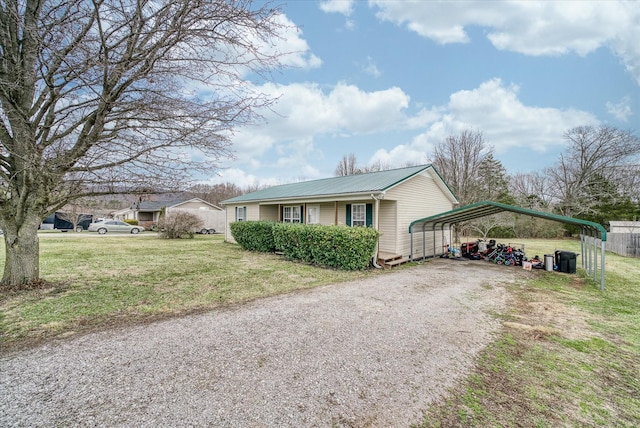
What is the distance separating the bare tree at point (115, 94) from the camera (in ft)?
14.4

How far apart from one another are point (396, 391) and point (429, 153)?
81.6ft

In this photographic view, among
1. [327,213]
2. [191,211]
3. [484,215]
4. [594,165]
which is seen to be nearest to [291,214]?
[327,213]

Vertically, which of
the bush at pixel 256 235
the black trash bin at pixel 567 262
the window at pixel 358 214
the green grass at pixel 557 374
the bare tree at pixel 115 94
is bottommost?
the green grass at pixel 557 374

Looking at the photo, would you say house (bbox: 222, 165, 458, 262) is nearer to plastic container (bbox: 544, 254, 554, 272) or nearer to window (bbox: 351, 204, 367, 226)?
window (bbox: 351, 204, 367, 226)

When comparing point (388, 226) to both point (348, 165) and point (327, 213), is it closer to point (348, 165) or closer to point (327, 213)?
point (327, 213)

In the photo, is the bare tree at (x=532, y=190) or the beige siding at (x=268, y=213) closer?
the beige siding at (x=268, y=213)

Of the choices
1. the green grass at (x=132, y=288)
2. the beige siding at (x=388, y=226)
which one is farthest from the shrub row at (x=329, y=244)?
the beige siding at (x=388, y=226)

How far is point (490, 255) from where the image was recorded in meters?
11.6

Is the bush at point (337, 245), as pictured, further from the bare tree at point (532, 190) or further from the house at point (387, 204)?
the bare tree at point (532, 190)

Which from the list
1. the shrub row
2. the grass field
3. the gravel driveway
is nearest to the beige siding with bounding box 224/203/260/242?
the shrub row

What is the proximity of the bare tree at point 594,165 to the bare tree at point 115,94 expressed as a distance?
1227 inches

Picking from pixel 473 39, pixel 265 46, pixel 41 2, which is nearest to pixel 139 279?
pixel 41 2

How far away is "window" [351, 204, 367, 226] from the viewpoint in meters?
11.4

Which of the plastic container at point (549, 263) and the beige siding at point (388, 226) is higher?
the beige siding at point (388, 226)
